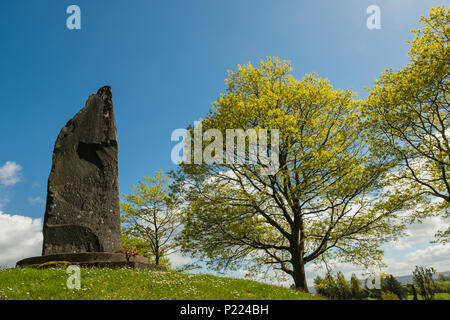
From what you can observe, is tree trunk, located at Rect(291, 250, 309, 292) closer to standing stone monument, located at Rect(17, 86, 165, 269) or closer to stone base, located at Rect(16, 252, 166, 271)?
standing stone monument, located at Rect(17, 86, 165, 269)

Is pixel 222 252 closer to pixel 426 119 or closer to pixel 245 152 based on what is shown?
pixel 245 152

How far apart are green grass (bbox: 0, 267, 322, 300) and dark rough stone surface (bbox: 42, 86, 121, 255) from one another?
1.91 metres

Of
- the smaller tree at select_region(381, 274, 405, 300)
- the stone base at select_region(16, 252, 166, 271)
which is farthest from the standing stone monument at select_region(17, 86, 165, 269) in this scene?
the smaller tree at select_region(381, 274, 405, 300)

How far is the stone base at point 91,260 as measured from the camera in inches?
392

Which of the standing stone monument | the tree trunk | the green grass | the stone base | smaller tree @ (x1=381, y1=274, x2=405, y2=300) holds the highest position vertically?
the standing stone monument

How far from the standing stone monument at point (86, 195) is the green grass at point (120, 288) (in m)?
1.58

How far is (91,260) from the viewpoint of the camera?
10180 millimetres

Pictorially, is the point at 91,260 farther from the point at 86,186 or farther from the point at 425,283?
the point at 425,283

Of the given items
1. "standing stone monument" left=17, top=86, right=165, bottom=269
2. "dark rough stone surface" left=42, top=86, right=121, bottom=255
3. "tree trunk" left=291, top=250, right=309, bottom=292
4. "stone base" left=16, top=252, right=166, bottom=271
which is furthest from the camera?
"tree trunk" left=291, top=250, right=309, bottom=292

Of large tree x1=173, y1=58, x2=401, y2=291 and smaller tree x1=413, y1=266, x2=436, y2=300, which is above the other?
large tree x1=173, y1=58, x2=401, y2=291

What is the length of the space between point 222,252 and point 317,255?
592 centimetres

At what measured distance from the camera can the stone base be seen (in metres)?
9.95

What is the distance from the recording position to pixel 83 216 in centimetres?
1098
